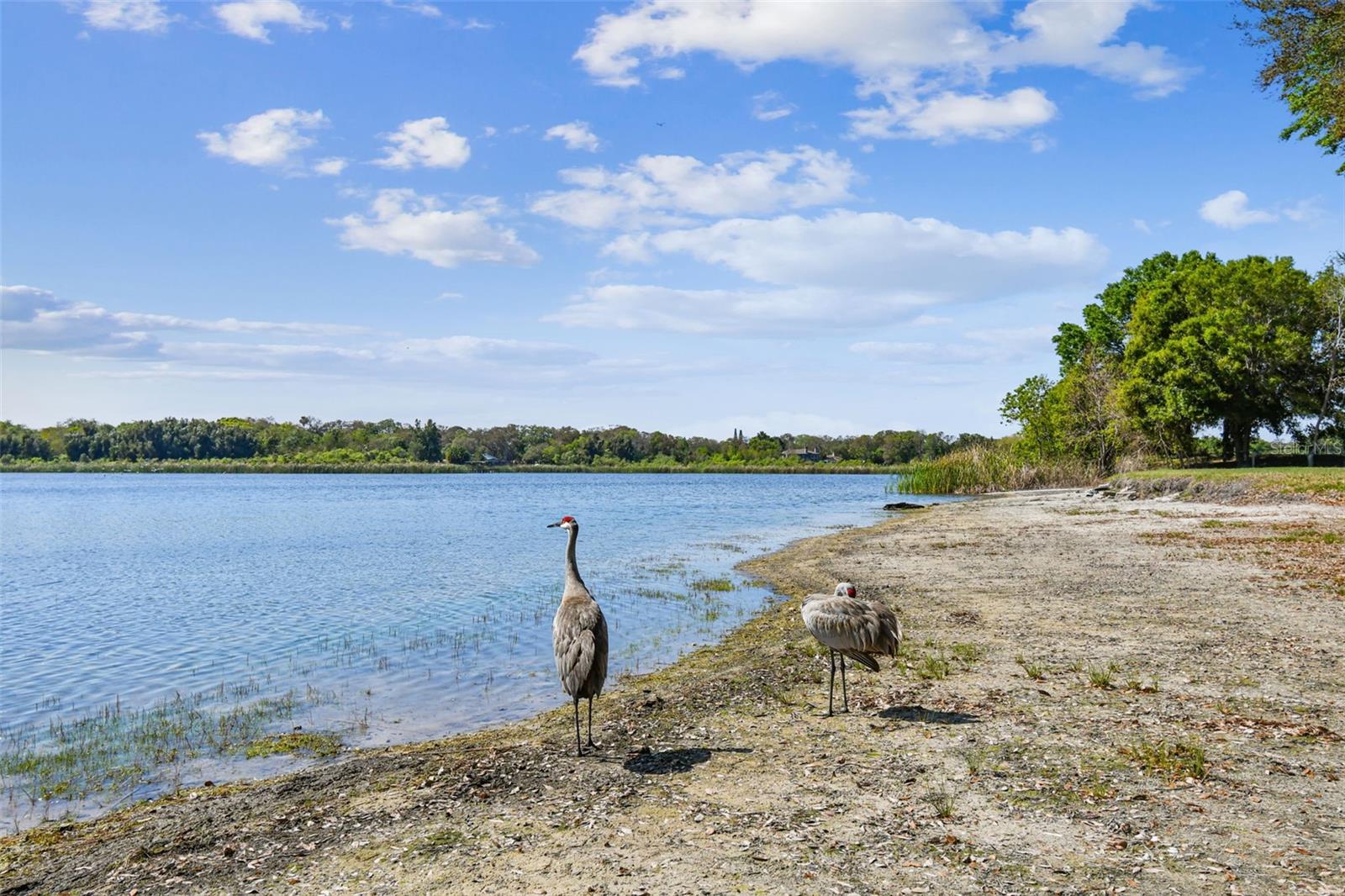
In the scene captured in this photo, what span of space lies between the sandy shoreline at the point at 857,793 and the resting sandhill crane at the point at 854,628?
88 cm

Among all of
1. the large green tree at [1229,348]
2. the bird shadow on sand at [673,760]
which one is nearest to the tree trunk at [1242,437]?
the large green tree at [1229,348]

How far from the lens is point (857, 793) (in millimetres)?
8844

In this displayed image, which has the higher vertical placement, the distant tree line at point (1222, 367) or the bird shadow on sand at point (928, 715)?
the distant tree line at point (1222, 367)

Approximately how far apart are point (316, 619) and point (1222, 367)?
207 ft

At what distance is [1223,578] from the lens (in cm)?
2178

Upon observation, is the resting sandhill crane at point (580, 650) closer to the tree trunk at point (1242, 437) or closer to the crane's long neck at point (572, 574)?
→ the crane's long neck at point (572, 574)

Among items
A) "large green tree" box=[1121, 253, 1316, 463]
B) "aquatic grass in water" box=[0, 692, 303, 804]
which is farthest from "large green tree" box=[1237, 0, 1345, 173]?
"large green tree" box=[1121, 253, 1316, 463]

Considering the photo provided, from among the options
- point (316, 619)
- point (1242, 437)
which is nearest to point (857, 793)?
point (316, 619)

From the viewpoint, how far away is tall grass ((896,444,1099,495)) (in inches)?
3078

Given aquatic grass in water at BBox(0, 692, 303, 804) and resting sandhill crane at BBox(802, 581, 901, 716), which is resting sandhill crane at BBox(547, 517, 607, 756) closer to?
resting sandhill crane at BBox(802, 581, 901, 716)

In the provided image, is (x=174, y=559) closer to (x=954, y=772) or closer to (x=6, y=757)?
(x=6, y=757)

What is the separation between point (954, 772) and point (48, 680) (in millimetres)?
18260

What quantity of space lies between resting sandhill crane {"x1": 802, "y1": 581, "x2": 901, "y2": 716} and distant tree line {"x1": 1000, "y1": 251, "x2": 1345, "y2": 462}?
63.1m

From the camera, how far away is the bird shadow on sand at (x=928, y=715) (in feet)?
36.0
